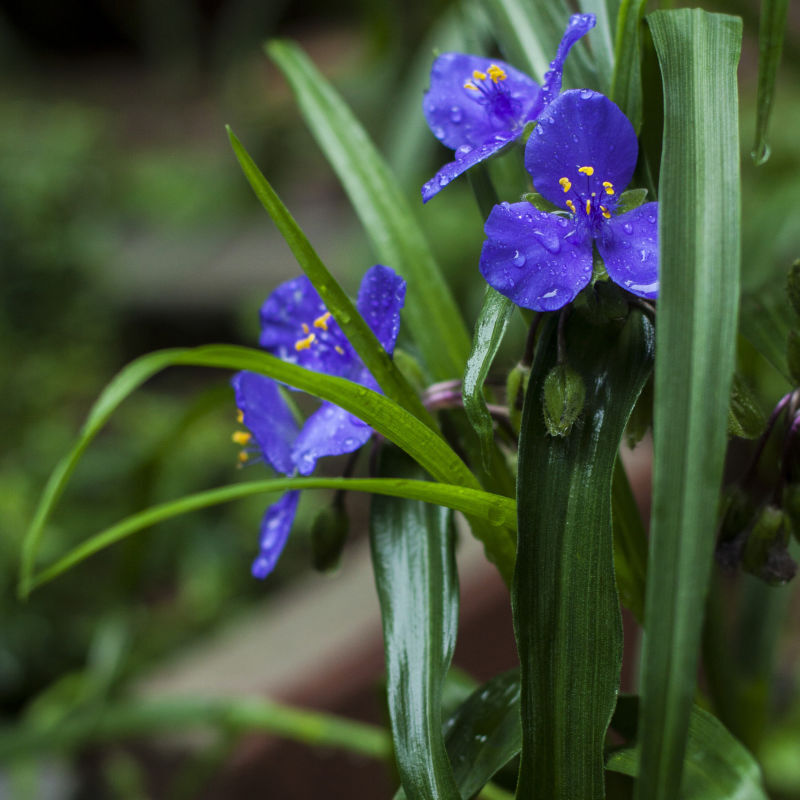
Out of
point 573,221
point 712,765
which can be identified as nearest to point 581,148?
point 573,221

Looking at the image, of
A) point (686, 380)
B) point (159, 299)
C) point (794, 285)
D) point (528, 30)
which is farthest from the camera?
point (159, 299)

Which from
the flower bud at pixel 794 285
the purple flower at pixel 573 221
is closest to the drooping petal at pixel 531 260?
the purple flower at pixel 573 221

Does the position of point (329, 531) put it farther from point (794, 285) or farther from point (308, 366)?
point (794, 285)

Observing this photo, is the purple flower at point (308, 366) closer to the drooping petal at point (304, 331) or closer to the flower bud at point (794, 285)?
the drooping petal at point (304, 331)

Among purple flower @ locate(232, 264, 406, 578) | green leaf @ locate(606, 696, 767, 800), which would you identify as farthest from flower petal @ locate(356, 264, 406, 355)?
green leaf @ locate(606, 696, 767, 800)

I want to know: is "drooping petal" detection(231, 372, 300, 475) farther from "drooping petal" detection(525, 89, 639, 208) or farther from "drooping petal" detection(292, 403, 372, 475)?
"drooping petal" detection(525, 89, 639, 208)

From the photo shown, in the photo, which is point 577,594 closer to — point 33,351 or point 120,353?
A: point 33,351
